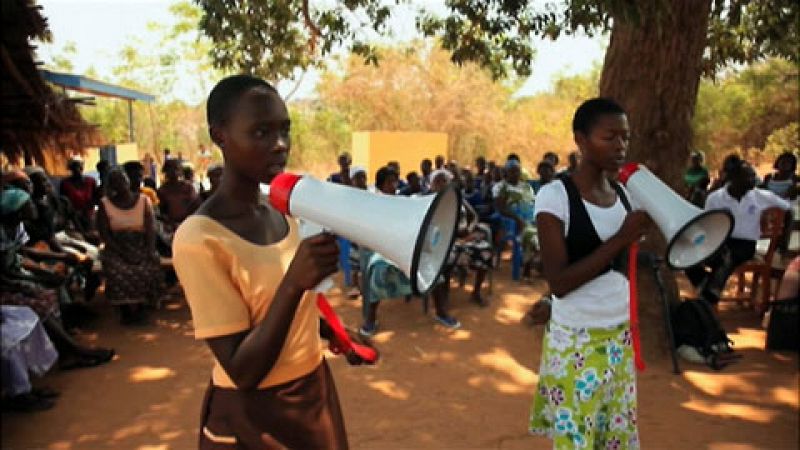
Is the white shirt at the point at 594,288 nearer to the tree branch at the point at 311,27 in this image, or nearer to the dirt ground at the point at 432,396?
the dirt ground at the point at 432,396

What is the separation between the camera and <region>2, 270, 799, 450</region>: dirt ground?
3.50 metres

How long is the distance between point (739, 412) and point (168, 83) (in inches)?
962

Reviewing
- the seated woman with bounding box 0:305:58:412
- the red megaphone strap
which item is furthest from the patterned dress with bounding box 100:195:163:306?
the red megaphone strap

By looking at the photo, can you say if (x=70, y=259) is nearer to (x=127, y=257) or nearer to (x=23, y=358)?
(x=127, y=257)

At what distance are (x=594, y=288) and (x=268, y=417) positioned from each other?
1.17 m

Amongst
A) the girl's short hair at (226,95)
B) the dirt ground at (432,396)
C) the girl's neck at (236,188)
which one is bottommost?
the dirt ground at (432,396)

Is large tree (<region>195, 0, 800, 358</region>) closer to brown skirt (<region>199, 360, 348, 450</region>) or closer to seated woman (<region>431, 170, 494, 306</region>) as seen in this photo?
Answer: seated woman (<region>431, 170, 494, 306</region>)

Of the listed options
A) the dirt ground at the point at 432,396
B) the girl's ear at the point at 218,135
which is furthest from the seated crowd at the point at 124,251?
the girl's ear at the point at 218,135

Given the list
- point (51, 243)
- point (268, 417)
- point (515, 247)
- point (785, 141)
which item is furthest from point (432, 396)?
point (785, 141)

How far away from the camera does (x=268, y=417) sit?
1.36 metres

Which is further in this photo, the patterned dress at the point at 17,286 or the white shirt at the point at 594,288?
the patterned dress at the point at 17,286

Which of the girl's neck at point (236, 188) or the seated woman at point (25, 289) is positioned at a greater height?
the girl's neck at point (236, 188)

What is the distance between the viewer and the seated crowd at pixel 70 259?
3930mm

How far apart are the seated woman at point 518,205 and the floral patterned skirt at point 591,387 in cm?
504
